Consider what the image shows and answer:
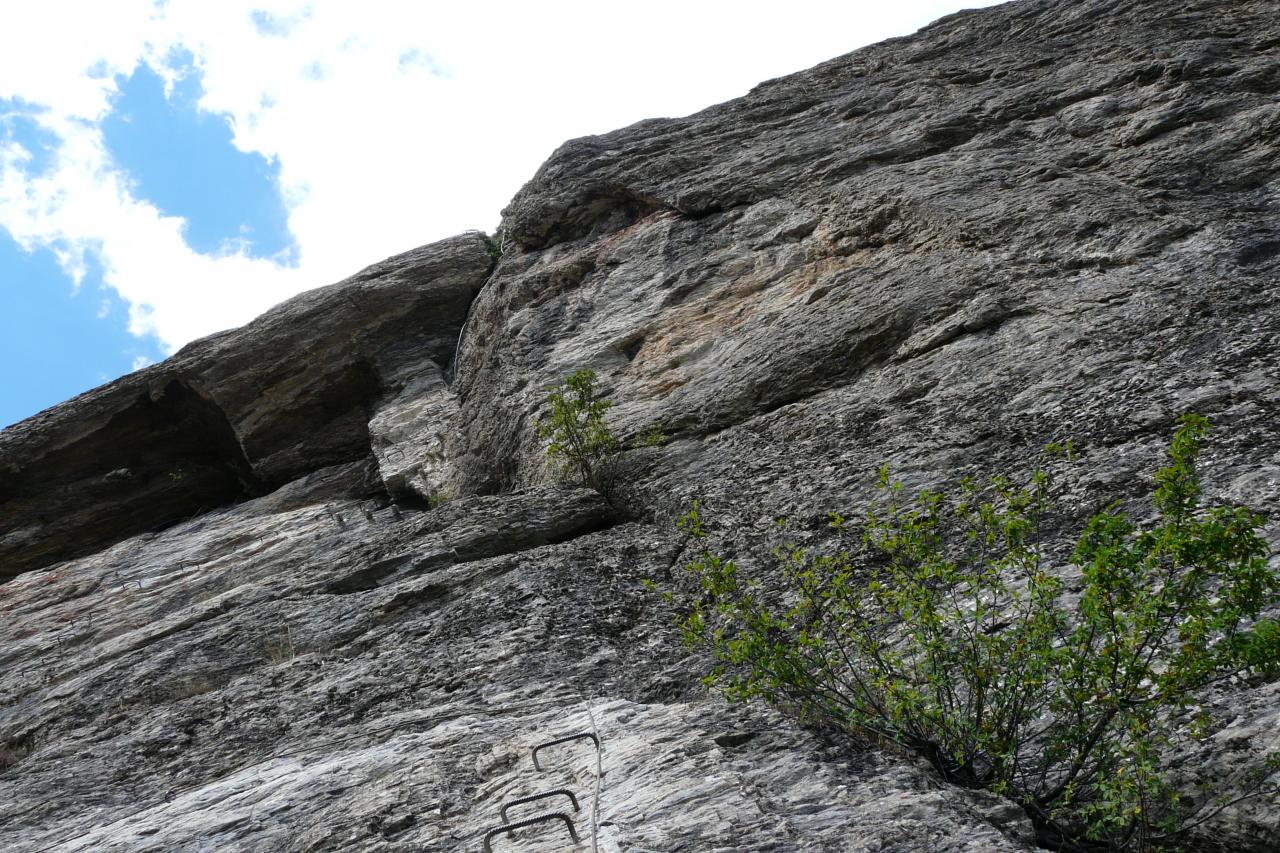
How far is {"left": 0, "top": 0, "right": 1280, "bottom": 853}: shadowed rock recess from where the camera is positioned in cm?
655

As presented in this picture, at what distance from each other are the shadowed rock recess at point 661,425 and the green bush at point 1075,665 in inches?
10.8

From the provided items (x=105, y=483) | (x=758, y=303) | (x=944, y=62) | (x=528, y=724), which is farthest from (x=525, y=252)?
(x=528, y=724)

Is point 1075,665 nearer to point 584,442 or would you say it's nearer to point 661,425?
point 661,425

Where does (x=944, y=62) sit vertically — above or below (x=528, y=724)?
above

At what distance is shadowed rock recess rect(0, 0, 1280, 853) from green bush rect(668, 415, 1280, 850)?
274mm

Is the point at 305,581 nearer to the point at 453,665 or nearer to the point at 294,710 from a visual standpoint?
the point at 294,710

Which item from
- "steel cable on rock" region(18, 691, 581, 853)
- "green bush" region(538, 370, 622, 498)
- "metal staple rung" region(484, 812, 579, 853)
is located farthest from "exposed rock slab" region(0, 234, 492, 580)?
"metal staple rung" region(484, 812, 579, 853)

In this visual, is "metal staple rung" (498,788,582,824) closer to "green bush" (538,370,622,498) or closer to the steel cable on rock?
the steel cable on rock

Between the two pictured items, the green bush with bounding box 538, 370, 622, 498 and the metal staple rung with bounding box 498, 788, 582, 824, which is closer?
the metal staple rung with bounding box 498, 788, 582, 824

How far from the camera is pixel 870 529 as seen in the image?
6.45m

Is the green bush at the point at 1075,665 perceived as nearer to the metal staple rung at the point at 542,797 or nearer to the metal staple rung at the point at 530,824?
the metal staple rung at the point at 542,797

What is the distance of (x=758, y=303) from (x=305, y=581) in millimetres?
7138

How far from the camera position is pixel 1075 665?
16.4 feet

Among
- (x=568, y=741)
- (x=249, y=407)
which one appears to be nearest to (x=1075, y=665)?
(x=568, y=741)
